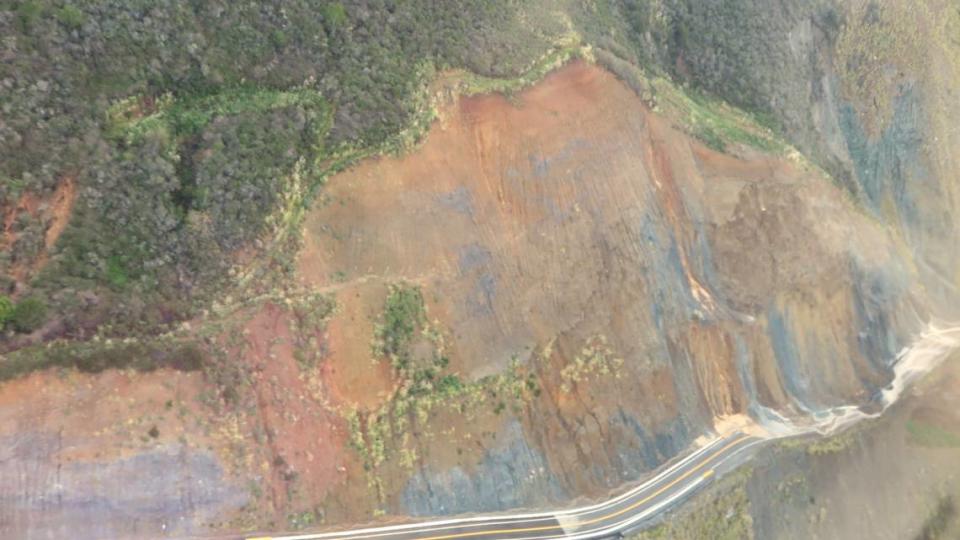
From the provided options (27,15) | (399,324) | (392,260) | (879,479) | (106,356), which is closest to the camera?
(106,356)

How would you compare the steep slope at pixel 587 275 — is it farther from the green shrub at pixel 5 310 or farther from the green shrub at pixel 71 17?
the green shrub at pixel 71 17

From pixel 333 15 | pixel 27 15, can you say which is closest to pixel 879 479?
pixel 333 15

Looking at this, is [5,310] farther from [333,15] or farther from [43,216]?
[333,15]

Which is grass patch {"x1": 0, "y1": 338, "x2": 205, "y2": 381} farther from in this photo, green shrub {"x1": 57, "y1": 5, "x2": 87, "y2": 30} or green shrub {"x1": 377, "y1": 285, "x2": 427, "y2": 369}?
green shrub {"x1": 57, "y1": 5, "x2": 87, "y2": 30}

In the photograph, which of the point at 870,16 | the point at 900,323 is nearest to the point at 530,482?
the point at 900,323

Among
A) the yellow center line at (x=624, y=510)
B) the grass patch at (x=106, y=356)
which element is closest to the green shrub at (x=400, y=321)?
the yellow center line at (x=624, y=510)

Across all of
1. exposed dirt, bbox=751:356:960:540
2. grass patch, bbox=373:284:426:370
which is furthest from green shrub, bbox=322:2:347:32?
exposed dirt, bbox=751:356:960:540
